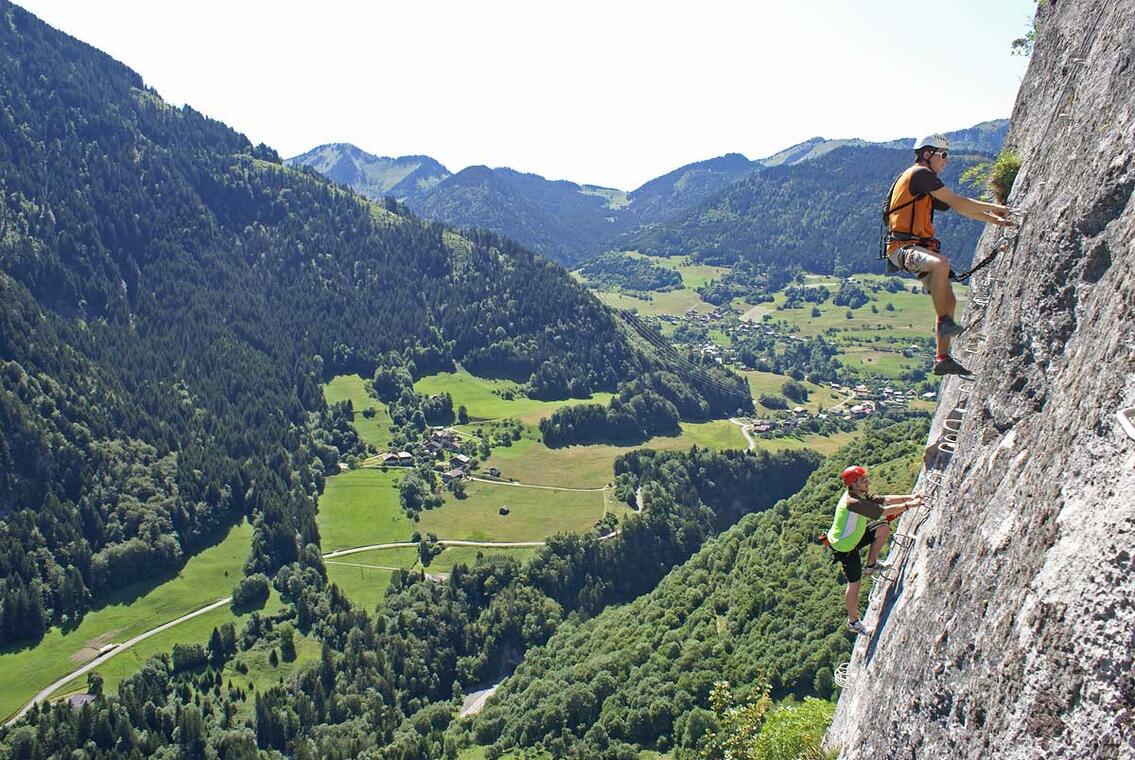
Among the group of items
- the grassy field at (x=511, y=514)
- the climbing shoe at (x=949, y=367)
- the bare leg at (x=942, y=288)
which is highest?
the bare leg at (x=942, y=288)

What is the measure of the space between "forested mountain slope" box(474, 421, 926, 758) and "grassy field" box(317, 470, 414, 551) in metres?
62.9

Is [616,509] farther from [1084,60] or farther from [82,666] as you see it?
[1084,60]

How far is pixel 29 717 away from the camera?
334 ft

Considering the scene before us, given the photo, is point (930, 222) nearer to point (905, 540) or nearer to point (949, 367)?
point (949, 367)

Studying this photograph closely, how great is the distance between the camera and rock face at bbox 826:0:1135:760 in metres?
8.19

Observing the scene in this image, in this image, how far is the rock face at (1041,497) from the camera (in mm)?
8188

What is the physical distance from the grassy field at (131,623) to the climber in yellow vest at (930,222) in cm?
13031

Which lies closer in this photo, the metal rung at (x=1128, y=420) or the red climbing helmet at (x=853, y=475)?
the metal rung at (x=1128, y=420)

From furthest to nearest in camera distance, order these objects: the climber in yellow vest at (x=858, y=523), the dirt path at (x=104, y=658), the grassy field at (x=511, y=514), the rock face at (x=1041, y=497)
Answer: the grassy field at (x=511, y=514) < the dirt path at (x=104, y=658) < the climber in yellow vest at (x=858, y=523) < the rock face at (x=1041, y=497)

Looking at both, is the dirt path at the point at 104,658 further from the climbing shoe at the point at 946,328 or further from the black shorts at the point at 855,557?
the climbing shoe at the point at 946,328

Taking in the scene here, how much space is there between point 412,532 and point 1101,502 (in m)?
159

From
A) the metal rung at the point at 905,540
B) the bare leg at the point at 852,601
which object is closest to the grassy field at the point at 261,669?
the bare leg at the point at 852,601

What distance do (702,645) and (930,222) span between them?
66.8 meters

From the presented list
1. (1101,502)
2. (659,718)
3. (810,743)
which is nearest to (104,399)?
(659,718)
